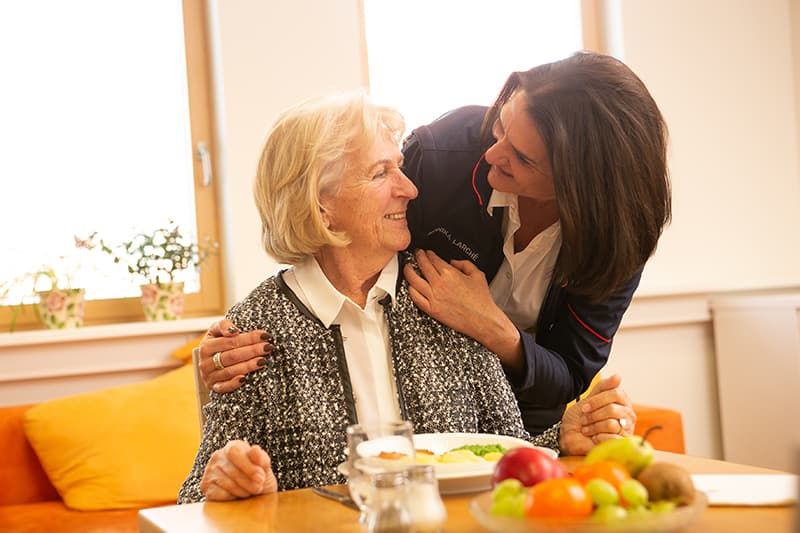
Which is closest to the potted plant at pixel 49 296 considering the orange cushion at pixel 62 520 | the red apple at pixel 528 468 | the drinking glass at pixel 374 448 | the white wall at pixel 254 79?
the white wall at pixel 254 79

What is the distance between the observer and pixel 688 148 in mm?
4367

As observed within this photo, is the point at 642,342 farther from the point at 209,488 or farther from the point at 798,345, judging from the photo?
the point at 209,488

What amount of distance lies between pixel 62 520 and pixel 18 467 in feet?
1.14

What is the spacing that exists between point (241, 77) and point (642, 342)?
1934mm

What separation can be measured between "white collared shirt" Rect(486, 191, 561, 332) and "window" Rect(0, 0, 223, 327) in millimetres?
2015

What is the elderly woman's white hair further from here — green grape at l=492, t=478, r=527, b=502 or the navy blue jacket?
green grape at l=492, t=478, r=527, b=502

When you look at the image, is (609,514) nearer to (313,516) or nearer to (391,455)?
(391,455)

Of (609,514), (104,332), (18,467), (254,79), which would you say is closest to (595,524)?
(609,514)

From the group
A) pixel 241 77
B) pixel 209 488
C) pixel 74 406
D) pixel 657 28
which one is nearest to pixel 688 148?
pixel 657 28

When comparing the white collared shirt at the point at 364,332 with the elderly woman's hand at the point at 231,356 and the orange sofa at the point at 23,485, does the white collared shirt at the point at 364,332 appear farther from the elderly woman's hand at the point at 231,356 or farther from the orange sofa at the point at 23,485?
the orange sofa at the point at 23,485

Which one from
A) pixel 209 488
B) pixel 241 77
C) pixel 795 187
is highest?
pixel 241 77

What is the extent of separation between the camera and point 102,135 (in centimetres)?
393

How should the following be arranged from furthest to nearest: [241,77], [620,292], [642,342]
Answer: [642,342]
[241,77]
[620,292]

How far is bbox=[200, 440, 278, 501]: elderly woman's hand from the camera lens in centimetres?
160
